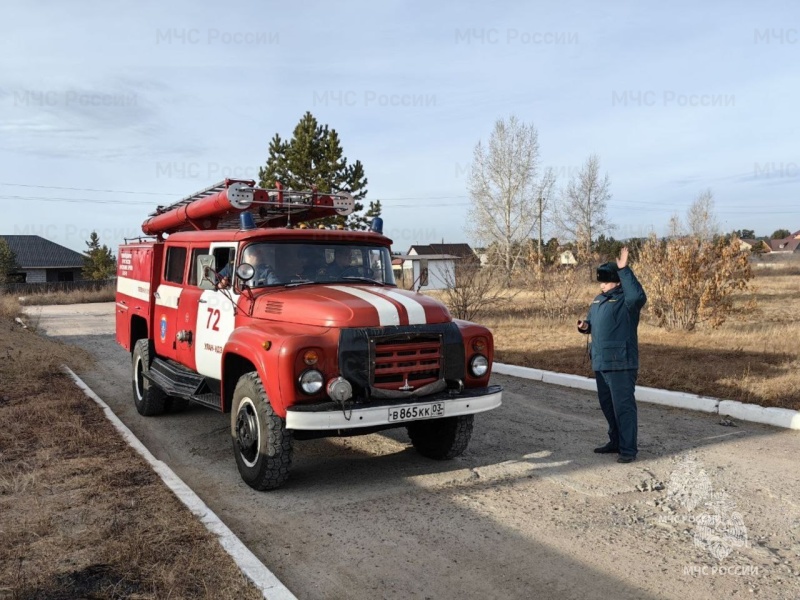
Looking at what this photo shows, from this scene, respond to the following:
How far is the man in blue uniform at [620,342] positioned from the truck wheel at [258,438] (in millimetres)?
3057

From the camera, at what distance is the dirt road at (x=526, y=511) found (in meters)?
3.90

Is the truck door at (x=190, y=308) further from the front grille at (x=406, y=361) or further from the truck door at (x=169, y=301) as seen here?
the front grille at (x=406, y=361)

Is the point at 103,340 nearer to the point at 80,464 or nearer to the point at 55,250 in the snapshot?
the point at 80,464

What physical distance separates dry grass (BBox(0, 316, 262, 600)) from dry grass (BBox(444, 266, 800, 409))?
6909mm

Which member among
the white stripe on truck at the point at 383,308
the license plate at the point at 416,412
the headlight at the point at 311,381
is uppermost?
the white stripe on truck at the point at 383,308

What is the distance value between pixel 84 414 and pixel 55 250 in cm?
6242

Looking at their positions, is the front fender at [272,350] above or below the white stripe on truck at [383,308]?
below

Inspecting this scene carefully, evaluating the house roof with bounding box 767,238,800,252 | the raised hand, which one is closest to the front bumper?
the raised hand

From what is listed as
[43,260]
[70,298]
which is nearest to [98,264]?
[43,260]

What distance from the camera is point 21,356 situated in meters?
12.4

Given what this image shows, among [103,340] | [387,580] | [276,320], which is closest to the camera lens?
[387,580]

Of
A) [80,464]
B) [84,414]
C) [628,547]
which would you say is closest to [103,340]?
[84,414]

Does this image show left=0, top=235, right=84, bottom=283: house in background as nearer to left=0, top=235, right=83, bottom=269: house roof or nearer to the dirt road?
left=0, top=235, right=83, bottom=269: house roof

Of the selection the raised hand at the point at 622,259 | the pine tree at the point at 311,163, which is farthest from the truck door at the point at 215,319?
the pine tree at the point at 311,163
